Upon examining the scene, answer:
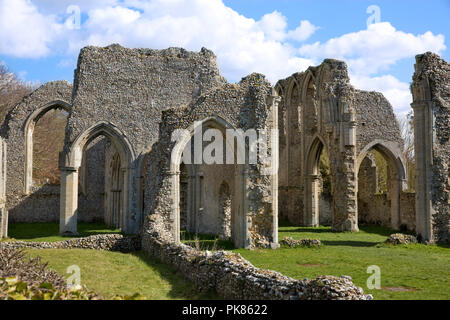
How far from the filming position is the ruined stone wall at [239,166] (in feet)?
46.0

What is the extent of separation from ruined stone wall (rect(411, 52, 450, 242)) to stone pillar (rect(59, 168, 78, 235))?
492 inches

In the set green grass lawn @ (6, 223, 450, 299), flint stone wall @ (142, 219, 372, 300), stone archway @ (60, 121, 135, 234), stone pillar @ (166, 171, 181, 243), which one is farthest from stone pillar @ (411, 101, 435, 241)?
stone archway @ (60, 121, 135, 234)

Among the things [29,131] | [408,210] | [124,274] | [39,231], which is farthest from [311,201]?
[124,274]

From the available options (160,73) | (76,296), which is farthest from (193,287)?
(160,73)

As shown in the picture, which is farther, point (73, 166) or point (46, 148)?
point (46, 148)

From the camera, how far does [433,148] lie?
15.0 m

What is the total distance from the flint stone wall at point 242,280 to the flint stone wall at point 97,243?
2.74 m

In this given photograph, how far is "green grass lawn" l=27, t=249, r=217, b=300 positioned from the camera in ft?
27.5

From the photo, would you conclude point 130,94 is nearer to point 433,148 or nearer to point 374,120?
point 433,148

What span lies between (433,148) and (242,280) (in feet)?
33.0

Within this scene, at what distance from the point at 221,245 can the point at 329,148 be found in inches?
343

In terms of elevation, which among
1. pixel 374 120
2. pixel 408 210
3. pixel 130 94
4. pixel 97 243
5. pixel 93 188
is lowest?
pixel 97 243
